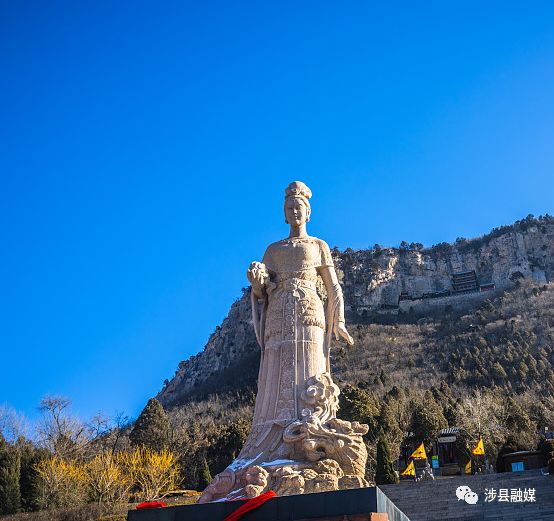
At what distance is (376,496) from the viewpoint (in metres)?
6.78

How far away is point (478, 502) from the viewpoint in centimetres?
2016

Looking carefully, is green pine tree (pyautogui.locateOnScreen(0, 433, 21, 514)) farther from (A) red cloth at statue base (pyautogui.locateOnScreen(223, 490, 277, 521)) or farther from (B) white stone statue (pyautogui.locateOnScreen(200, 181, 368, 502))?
(A) red cloth at statue base (pyautogui.locateOnScreen(223, 490, 277, 521))

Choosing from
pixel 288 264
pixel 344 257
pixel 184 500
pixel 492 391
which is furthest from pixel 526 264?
pixel 288 264

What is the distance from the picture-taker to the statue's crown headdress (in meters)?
10.7

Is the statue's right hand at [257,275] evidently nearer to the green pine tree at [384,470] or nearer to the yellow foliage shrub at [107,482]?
the green pine tree at [384,470]

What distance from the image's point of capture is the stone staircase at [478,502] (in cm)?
1838

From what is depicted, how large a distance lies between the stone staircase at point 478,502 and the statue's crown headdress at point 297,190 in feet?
39.0

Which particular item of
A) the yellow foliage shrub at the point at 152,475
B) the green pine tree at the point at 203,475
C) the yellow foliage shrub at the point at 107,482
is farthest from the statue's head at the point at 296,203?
the green pine tree at the point at 203,475

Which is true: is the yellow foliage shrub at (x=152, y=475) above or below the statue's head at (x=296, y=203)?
below

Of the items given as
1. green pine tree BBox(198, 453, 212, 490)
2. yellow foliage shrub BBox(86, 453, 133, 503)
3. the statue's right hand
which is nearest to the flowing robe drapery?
the statue's right hand

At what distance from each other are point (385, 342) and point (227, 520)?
7968 centimetres

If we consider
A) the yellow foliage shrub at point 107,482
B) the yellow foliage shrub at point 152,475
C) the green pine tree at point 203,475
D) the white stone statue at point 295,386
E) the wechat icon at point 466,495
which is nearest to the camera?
the white stone statue at point 295,386

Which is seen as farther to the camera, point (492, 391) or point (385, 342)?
point (385, 342)

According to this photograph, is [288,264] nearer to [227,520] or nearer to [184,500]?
[227,520]
